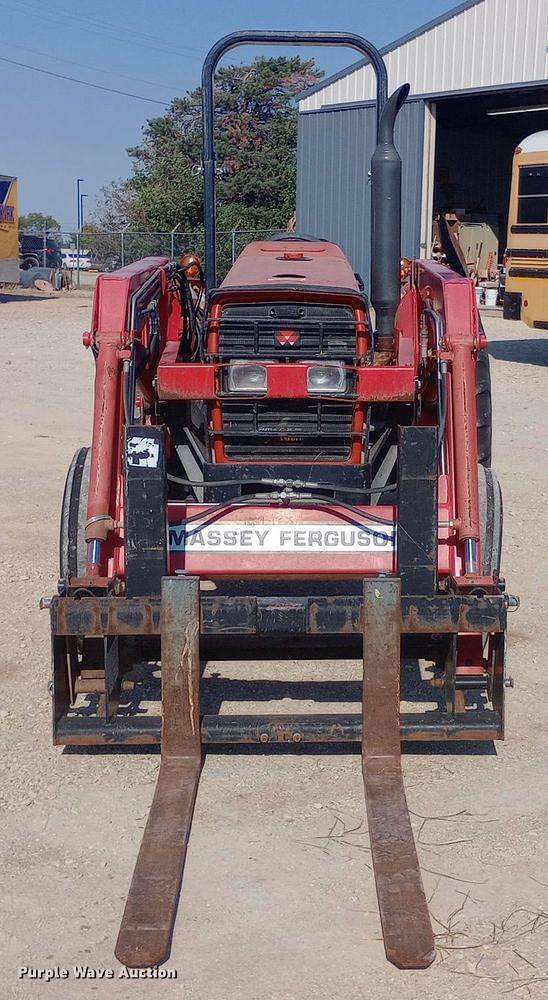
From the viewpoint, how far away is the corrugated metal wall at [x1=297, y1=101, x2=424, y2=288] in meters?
25.0

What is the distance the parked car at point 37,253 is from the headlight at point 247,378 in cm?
3150

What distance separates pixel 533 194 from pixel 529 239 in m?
0.64

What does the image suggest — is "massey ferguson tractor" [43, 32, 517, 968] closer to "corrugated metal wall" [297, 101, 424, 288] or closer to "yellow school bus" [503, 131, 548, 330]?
"yellow school bus" [503, 131, 548, 330]

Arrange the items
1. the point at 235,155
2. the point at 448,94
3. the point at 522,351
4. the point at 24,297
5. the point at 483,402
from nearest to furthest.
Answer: the point at 483,402 < the point at 522,351 < the point at 448,94 < the point at 24,297 < the point at 235,155

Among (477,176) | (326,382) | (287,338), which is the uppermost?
(477,176)

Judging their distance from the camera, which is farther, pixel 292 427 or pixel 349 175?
pixel 349 175

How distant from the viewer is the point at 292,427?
5.48m

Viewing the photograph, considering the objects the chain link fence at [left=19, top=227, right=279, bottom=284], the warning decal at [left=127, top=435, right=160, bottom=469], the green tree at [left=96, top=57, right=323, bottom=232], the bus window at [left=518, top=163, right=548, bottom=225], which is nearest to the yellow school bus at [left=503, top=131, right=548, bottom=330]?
the bus window at [left=518, top=163, right=548, bottom=225]

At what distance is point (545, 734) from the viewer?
16.2ft

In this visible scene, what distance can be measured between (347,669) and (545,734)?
1058 millimetres

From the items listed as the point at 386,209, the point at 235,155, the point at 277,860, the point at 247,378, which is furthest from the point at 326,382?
the point at 235,155

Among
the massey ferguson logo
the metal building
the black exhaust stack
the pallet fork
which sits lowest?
the pallet fork

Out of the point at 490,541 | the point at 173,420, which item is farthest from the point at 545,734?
the point at 173,420

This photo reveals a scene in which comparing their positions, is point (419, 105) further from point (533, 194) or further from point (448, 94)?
point (533, 194)
